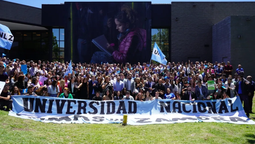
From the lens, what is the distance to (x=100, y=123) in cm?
1022

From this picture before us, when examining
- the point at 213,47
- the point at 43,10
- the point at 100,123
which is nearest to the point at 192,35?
the point at 213,47

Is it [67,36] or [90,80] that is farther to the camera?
[67,36]

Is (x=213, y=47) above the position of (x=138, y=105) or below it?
above

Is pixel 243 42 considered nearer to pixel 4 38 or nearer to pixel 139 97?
pixel 139 97

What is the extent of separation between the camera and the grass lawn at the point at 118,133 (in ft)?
26.2

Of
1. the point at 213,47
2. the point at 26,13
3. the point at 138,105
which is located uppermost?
the point at 26,13

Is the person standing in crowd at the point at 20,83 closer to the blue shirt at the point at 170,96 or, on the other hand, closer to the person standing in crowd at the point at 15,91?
the person standing in crowd at the point at 15,91

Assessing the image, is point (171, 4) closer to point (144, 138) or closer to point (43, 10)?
point (43, 10)

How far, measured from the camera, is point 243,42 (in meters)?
22.8

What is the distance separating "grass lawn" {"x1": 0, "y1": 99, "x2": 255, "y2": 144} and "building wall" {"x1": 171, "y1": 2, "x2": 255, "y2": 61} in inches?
779

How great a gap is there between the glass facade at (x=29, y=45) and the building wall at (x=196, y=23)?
1750 centimetres

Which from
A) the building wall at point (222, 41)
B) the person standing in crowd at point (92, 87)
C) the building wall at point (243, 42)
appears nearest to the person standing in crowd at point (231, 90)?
the person standing in crowd at point (92, 87)

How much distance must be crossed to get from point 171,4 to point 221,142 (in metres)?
23.7

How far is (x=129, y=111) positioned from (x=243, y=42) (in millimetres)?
16846
